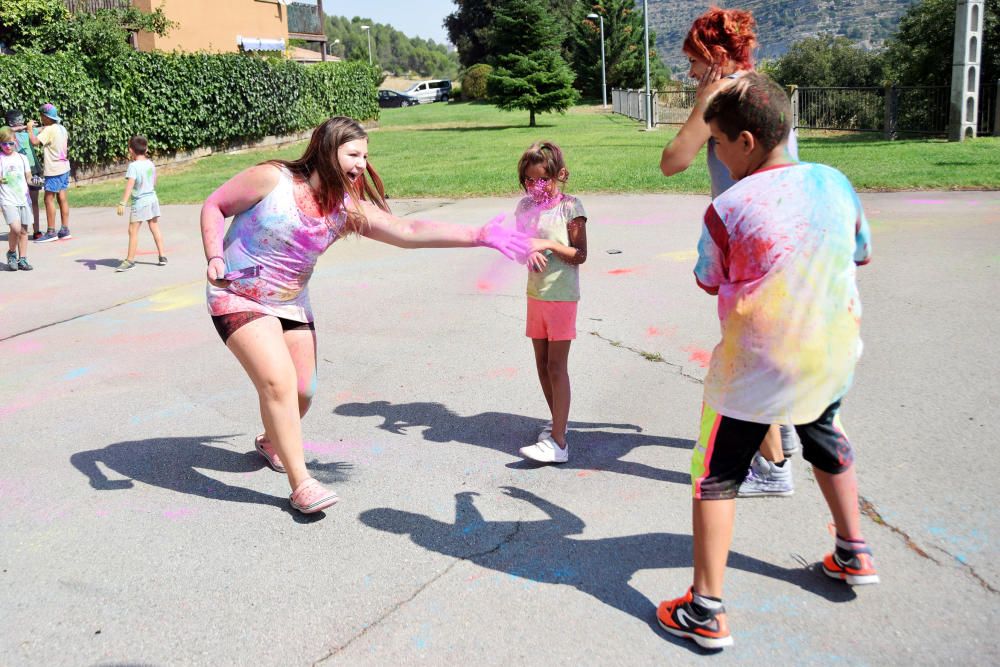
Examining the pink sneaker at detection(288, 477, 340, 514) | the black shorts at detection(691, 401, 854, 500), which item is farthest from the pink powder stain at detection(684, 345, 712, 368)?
the black shorts at detection(691, 401, 854, 500)

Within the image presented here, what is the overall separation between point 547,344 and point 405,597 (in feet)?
5.12

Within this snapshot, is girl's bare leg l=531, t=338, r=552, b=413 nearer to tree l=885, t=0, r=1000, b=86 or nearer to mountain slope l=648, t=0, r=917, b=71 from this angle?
tree l=885, t=0, r=1000, b=86

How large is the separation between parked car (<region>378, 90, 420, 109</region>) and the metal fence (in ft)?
137

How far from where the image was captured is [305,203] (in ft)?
12.4

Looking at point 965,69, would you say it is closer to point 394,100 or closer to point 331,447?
point 331,447

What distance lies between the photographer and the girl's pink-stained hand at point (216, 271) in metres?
3.66

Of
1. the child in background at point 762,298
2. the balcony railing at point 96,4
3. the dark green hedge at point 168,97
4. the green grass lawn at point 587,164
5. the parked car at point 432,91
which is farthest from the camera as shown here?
the parked car at point 432,91

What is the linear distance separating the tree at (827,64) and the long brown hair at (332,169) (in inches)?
2044

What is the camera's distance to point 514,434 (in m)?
4.73

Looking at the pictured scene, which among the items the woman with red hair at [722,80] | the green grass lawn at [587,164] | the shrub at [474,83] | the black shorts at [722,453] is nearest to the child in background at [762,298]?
the black shorts at [722,453]

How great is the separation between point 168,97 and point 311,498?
2077cm

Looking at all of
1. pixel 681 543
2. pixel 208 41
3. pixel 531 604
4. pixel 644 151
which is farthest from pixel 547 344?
pixel 208 41

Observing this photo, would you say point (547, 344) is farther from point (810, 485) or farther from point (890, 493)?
point (890, 493)

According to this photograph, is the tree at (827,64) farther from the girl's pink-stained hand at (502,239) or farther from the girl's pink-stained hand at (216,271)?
the girl's pink-stained hand at (216,271)
